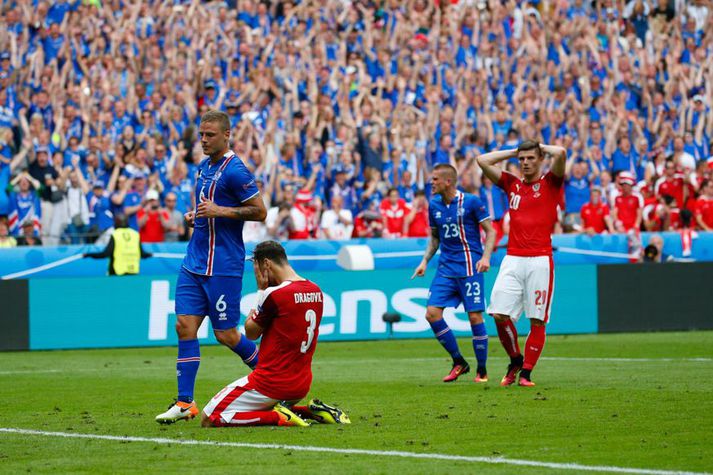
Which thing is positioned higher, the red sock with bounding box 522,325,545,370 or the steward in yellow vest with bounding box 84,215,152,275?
the steward in yellow vest with bounding box 84,215,152,275

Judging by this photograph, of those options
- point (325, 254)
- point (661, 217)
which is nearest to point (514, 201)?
point (325, 254)

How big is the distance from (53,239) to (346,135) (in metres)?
6.57

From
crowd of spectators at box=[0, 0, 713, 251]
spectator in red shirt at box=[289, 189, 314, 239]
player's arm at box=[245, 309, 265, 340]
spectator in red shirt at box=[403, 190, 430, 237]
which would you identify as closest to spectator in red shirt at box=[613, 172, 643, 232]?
crowd of spectators at box=[0, 0, 713, 251]

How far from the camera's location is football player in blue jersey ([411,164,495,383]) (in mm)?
14500

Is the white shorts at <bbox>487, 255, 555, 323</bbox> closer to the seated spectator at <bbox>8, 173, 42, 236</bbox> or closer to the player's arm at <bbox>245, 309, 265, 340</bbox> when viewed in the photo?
the player's arm at <bbox>245, 309, 265, 340</bbox>

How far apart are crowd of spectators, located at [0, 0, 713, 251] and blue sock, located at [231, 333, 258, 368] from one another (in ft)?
37.8

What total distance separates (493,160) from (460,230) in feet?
4.92

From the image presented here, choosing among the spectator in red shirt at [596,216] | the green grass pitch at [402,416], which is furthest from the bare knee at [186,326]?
the spectator in red shirt at [596,216]

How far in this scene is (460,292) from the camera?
14680 millimetres

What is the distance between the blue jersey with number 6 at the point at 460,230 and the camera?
47.8 ft

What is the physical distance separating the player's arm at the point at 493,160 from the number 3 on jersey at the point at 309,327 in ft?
13.0

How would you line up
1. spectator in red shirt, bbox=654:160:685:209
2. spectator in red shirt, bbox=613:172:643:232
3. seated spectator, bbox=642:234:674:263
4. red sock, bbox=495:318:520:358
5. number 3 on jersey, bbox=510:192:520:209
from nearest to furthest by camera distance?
number 3 on jersey, bbox=510:192:520:209
red sock, bbox=495:318:520:358
seated spectator, bbox=642:234:674:263
spectator in red shirt, bbox=613:172:643:232
spectator in red shirt, bbox=654:160:685:209

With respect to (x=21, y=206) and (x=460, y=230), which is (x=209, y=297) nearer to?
(x=460, y=230)

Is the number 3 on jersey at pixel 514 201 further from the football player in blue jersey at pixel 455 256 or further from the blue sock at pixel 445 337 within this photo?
the blue sock at pixel 445 337
